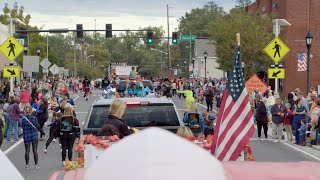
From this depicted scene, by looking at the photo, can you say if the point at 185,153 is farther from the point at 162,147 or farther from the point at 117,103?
the point at 117,103

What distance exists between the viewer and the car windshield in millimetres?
11508

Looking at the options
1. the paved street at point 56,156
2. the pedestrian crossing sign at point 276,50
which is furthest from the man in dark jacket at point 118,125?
the pedestrian crossing sign at point 276,50

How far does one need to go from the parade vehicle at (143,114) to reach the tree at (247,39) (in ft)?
121

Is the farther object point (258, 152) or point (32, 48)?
point (32, 48)

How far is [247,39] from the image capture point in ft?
159

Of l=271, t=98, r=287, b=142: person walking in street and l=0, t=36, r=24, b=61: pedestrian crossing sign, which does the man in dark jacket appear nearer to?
l=271, t=98, r=287, b=142: person walking in street

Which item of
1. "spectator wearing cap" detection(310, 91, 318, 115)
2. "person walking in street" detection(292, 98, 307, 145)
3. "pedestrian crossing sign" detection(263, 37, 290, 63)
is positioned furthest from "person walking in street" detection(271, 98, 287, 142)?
"pedestrian crossing sign" detection(263, 37, 290, 63)

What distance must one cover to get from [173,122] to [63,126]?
528cm

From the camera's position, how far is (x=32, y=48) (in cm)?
7394

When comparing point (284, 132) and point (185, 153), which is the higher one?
point (185, 153)

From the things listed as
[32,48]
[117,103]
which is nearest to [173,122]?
[117,103]

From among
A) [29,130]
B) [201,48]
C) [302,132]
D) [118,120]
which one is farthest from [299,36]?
[201,48]

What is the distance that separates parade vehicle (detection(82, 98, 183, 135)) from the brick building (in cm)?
4579

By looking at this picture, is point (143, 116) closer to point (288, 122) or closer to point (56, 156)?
point (56, 156)
